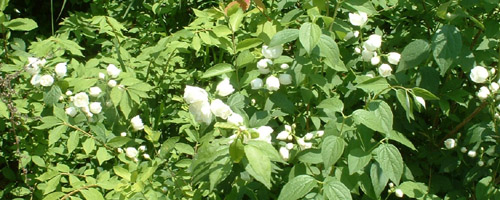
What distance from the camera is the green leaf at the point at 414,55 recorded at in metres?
1.61

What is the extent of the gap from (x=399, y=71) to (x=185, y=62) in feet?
3.98

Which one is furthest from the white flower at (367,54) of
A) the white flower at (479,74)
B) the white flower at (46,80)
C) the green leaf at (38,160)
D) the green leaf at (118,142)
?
the green leaf at (38,160)

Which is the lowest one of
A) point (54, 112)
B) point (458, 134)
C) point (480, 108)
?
point (458, 134)

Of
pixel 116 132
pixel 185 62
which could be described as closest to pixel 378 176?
Result: pixel 116 132

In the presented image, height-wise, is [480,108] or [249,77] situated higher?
[249,77]

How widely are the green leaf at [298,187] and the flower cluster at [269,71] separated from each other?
0.32m

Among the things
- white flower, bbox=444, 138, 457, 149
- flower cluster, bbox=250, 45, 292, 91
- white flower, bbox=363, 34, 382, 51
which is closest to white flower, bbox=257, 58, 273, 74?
flower cluster, bbox=250, 45, 292, 91

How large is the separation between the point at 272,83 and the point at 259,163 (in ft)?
1.39

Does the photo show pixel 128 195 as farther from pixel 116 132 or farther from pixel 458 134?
pixel 458 134

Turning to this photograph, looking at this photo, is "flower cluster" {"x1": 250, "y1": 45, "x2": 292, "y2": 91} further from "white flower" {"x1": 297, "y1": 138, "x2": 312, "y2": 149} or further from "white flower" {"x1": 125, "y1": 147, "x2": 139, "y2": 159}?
"white flower" {"x1": 125, "y1": 147, "x2": 139, "y2": 159}

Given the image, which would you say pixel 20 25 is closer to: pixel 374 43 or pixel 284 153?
pixel 284 153

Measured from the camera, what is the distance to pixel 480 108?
5.80ft

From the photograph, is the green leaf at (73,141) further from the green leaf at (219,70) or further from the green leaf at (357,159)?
the green leaf at (357,159)

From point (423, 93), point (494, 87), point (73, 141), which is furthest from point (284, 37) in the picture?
point (73, 141)
